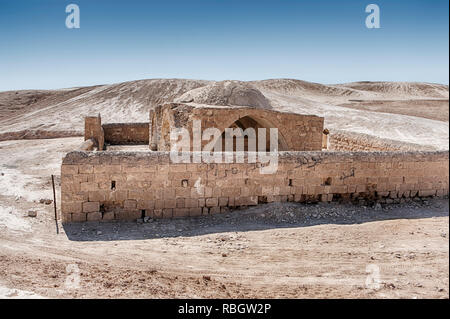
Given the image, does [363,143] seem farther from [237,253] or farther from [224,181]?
[237,253]

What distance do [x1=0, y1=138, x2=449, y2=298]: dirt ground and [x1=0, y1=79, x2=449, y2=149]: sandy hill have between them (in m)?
7.46

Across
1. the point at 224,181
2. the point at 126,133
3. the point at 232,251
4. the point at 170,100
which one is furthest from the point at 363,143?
the point at 170,100

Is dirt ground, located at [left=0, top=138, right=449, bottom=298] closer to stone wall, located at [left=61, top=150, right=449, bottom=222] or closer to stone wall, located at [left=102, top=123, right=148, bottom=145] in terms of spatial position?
stone wall, located at [left=61, top=150, right=449, bottom=222]

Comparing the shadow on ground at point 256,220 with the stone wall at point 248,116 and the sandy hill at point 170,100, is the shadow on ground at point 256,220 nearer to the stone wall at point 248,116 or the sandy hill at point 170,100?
the stone wall at point 248,116

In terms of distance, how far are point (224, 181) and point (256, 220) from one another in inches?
38.9

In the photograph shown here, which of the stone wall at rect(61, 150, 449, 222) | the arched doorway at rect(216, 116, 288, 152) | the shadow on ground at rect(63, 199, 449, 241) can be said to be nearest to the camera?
the shadow on ground at rect(63, 199, 449, 241)

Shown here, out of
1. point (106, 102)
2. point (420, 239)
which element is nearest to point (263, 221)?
point (420, 239)

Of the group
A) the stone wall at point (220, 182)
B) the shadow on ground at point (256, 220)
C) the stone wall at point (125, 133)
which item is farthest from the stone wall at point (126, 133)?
the shadow on ground at point (256, 220)

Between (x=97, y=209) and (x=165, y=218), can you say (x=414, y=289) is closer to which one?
(x=165, y=218)

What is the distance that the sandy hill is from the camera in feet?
48.5

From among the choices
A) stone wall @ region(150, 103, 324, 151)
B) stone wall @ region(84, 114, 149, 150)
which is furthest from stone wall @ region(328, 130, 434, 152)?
stone wall @ region(84, 114, 149, 150)

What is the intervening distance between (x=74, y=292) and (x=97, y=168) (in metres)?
3.02

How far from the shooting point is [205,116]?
1194cm

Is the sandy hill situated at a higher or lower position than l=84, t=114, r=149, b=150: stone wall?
higher
